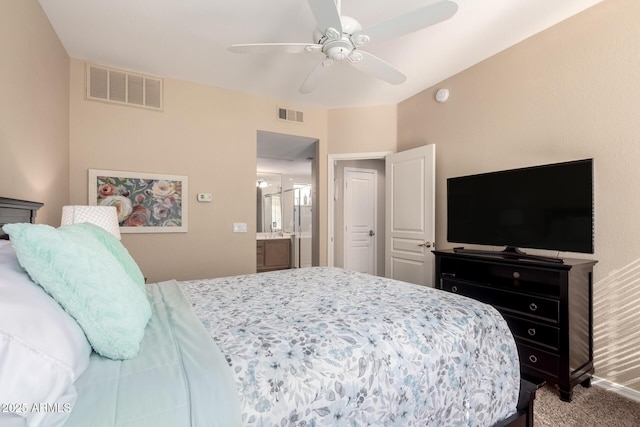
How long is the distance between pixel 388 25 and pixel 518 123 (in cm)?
169

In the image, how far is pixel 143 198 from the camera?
124 inches

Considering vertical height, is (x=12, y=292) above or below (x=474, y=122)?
below

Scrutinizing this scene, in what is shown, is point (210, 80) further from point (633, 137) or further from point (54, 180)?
point (633, 137)

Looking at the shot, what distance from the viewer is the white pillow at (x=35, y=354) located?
579mm

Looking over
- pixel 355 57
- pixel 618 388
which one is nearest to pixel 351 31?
pixel 355 57

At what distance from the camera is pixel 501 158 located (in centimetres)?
283

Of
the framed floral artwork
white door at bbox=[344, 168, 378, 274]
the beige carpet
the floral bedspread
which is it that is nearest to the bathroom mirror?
white door at bbox=[344, 168, 378, 274]

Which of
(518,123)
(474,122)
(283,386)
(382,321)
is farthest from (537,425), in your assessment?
(474,122)

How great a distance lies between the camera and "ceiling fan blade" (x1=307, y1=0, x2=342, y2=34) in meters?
1.58

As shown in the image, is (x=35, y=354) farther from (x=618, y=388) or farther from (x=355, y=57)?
(x=618, y=388)

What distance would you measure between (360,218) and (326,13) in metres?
3.49

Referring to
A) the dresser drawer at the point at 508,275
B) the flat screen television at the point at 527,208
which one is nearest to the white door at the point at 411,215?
the flat screen television at the point at 527,208

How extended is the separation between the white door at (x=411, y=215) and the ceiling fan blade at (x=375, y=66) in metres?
1.21


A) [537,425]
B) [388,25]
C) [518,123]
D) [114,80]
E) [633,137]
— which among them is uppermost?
[114,80]
